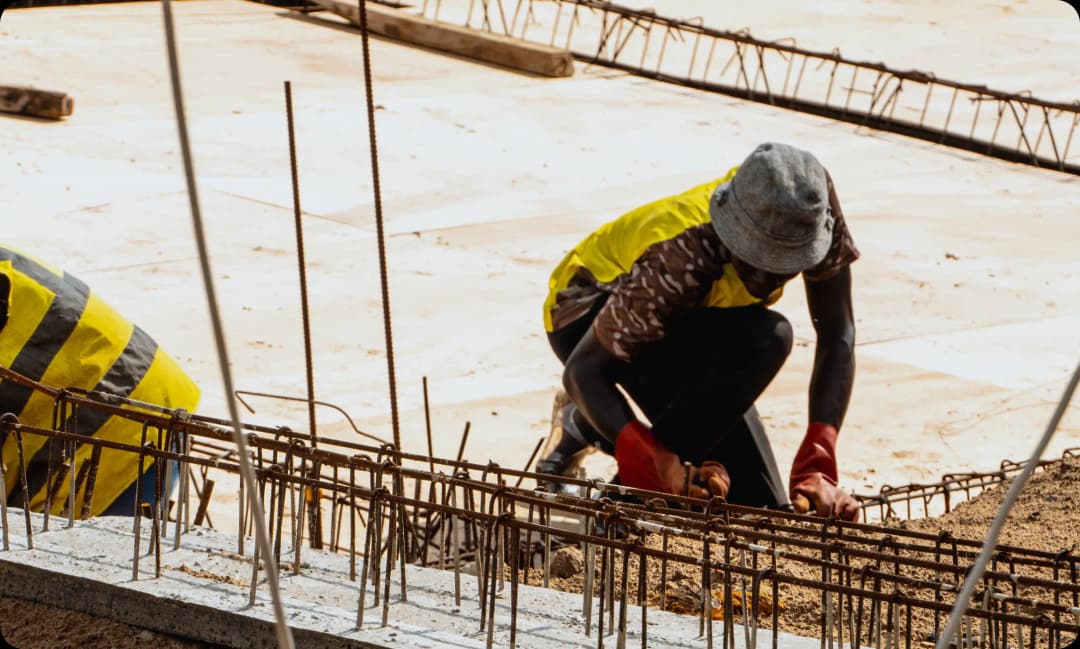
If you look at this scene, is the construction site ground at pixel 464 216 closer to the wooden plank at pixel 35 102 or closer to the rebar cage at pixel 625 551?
the wooden plank at pixel 35 102

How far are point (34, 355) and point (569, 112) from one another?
7.82 m

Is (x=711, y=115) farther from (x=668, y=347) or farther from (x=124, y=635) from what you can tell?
(x=124, y=635)

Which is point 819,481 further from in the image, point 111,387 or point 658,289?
point 111,387

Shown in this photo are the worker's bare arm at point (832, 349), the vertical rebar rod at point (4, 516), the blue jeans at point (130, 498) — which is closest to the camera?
the vertical rebar rod at point (4, 516)

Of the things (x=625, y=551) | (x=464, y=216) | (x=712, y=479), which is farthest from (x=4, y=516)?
(x=464, y=216)

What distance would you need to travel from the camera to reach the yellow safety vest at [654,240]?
4.31m

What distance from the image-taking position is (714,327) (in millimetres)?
4453

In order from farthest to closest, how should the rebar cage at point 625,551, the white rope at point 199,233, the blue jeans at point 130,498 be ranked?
the blue jeans at point 130,498, the rebar cage at point 625,551, the white rope at point 199,233

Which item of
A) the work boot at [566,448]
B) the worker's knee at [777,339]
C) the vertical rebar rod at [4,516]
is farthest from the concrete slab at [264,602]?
the work boot at [566,448]

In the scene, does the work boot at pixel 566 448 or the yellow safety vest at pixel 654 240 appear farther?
the work boot at pixel 566 448

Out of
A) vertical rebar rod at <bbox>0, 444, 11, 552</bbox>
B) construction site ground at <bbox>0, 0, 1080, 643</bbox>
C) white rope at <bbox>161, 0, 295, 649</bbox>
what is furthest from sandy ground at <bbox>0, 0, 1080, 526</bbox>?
white rope at <bbox>161, 0, 295, 649</bbox>

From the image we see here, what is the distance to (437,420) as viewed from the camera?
19.8 feet

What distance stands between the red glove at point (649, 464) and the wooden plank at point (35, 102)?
710 cm

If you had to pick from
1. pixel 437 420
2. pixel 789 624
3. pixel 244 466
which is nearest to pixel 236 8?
pixel 437 420
